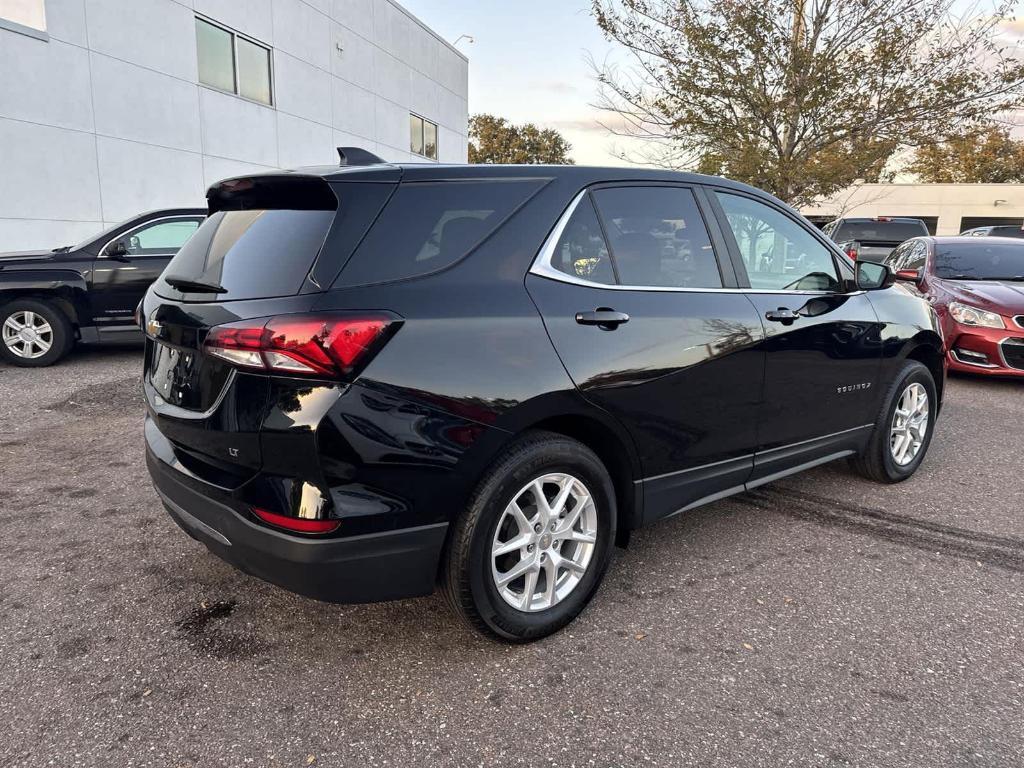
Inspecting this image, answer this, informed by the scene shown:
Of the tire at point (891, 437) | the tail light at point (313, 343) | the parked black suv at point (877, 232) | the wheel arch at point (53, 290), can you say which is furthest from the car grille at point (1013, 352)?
the wheel arch at point (53, 290)

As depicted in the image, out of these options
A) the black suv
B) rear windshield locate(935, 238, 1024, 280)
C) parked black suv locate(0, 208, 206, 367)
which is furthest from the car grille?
parked black suv locate(0, 208, 206, 367)

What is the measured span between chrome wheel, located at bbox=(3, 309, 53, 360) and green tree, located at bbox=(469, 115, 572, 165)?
41.2m

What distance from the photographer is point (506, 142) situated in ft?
153

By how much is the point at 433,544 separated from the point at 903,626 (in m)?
1.87

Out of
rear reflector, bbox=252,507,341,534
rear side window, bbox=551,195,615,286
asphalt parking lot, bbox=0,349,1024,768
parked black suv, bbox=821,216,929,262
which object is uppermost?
parked black suv, bbox=821,216,929,262

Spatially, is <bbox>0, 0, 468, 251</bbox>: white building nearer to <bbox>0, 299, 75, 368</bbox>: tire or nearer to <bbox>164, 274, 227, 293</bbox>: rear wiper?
<bbox>0, 299, 75, 368</bbox>: tire

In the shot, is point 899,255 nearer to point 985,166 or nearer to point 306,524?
point 306,524

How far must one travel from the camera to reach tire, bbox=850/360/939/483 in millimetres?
4168

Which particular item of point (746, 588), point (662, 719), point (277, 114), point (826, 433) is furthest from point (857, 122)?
point (662, 719)

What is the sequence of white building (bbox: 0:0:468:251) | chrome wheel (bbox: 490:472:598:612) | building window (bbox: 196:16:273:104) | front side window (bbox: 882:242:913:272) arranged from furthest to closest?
building window (bbox: 196:16:273:104) → white building (bbox: 0:0:468:251) → front side window (bbox: 882:242:913:272) → chrome wheel (bbox: 490:472:598:612)

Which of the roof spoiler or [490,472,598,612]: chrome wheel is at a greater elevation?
the roof spoiler

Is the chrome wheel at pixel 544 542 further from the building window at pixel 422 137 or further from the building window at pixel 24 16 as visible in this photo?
the building window at pixel 422 137

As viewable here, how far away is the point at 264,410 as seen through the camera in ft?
7.02

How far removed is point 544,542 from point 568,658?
1.35 ft
